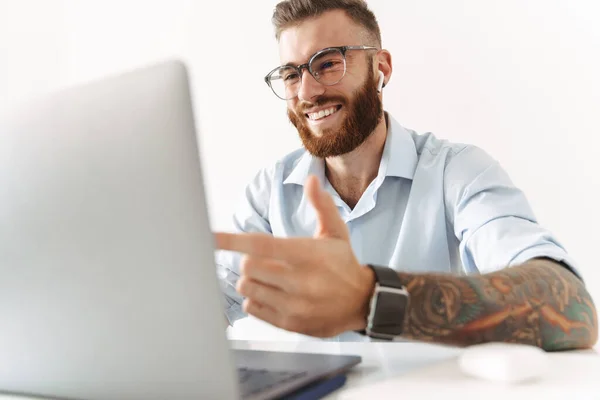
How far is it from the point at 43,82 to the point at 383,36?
156 cm

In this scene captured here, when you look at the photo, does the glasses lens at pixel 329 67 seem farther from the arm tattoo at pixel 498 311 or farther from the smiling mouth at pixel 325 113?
the arm tattoo at pixel 498 311

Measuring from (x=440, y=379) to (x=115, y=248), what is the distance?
367 mm

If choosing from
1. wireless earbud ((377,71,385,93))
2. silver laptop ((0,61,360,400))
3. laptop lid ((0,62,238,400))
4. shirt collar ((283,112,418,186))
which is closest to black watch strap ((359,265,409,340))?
silver laptop ((0,61,360,400))

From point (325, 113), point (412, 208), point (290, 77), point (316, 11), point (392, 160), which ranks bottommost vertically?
point (412, 208)

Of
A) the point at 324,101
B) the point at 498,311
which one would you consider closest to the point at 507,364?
the point at 498,311

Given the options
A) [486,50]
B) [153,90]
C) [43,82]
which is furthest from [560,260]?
[43,82]

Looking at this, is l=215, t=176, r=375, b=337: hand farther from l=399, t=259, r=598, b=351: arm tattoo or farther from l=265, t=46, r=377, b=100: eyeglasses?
l=265, t=46, r=377, b=100: eyeglasses

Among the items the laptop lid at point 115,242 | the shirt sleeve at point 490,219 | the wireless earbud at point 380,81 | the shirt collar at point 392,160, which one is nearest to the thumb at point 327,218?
the laptop lid at point 115,242

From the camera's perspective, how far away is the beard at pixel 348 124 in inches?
62.2

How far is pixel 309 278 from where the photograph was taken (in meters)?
0.63

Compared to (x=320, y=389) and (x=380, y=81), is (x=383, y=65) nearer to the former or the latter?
(x=380, y=81)

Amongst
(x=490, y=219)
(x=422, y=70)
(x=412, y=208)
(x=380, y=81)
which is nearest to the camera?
(x=490, y=219)

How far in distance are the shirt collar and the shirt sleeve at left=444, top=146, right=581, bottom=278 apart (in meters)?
0.12

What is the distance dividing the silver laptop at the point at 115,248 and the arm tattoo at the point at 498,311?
18 centimetres
